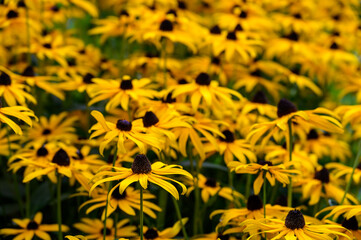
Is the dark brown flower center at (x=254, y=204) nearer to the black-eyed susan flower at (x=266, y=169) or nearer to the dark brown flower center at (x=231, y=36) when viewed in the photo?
the black-eyed susan flower at (x=266, y=169)

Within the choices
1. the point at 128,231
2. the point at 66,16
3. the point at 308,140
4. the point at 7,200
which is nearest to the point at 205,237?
the point at 128,231

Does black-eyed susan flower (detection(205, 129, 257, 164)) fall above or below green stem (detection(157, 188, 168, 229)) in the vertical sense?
above

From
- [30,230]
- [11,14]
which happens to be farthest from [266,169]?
[11,14]

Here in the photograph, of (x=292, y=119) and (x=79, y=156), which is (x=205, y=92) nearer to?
(x=292, y=119)

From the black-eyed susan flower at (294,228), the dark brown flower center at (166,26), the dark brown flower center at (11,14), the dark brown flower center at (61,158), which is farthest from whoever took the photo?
the dark brown flower center at (11,14)

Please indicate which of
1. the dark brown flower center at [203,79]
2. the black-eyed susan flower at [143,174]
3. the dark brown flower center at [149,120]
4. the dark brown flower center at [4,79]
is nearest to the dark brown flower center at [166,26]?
the dark brown flower center at [203,79]

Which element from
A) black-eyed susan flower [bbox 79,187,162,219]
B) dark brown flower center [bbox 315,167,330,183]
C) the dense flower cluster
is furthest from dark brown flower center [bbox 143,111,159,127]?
dark brown flower center [bbox 315,167,330,183]

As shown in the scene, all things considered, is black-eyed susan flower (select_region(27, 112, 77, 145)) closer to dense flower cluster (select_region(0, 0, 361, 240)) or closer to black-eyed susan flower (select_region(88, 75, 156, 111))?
dense flower cluster (select_region(0, 0, 361, 240))

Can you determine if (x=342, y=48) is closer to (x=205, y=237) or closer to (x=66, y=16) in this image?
(x=66, y=16)
